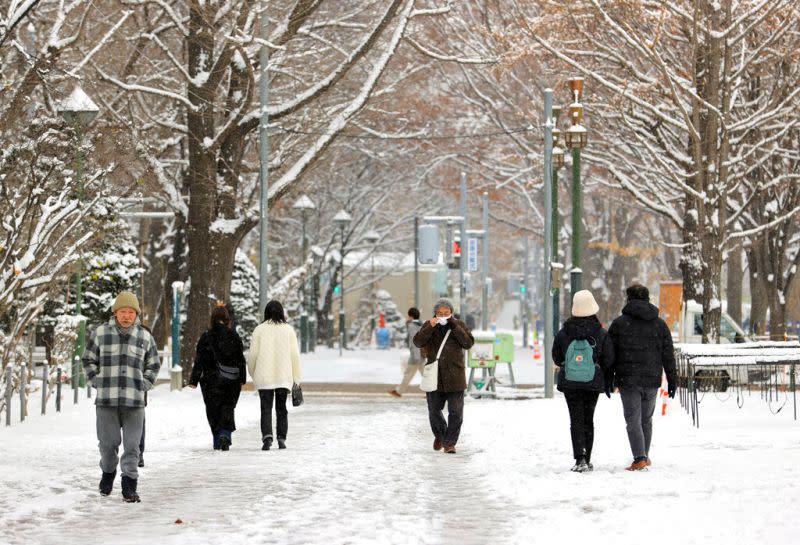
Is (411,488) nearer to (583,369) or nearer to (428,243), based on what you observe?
(583,369)

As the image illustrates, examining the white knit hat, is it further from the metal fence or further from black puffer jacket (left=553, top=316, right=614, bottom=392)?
the metal fence

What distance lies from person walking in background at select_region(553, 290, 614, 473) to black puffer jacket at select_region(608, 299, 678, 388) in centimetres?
9

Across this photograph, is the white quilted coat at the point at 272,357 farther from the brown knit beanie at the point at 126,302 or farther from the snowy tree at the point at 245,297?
the snowy tree at the point at 245,297

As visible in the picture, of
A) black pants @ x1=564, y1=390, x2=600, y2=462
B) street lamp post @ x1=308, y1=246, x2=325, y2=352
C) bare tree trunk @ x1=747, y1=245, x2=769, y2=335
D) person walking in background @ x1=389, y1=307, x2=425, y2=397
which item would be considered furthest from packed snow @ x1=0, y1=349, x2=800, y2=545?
street lamp post @ x1=308, y1=246, x2=325, y2=352

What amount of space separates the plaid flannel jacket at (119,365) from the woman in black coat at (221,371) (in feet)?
14.7

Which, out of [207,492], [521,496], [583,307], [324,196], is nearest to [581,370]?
[583,307]

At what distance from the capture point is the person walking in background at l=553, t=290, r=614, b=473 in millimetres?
13352

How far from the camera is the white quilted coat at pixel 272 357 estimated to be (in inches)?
645

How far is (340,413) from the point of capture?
920 inches

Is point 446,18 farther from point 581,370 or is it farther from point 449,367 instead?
point 581,370

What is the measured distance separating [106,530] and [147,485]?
112 inches

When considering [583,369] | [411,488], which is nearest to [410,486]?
[411,488]

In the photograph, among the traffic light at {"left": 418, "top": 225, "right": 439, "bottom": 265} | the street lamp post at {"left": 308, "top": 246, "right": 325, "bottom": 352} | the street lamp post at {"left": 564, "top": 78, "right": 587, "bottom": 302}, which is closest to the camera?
the street lamp post at {"left": 564, "top": 78, "right": 587, "bottom": 302}

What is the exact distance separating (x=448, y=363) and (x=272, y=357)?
1871 mm
